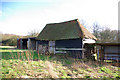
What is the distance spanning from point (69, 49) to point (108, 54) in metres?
4.41

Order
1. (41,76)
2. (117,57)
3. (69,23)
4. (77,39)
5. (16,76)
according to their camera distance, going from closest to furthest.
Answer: (16,76) → (41,76) → (117,57) → (77,39) → (69,23)

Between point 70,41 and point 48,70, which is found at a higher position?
point 70,41

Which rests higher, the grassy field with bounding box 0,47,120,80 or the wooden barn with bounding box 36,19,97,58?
the wooden barn with bounding box 36,19,97,58

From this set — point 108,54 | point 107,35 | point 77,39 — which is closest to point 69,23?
point 77,39

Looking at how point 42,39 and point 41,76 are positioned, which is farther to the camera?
point 42,39

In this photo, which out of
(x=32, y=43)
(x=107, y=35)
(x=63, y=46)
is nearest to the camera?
(x=63, y=46)

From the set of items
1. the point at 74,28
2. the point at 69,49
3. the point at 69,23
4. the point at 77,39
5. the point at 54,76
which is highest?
the point at 69,23

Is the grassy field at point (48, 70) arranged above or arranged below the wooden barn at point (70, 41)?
below

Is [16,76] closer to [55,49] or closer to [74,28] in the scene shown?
[55,49]

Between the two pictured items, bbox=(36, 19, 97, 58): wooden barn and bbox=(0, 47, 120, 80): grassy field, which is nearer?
bbox=(0, 47, 120, 80): grassy field

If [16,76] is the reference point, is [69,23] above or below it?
above

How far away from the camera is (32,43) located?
20688 mm

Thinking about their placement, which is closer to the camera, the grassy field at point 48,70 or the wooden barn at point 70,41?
the grassy field at point 48,70

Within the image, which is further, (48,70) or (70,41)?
(70,41)
